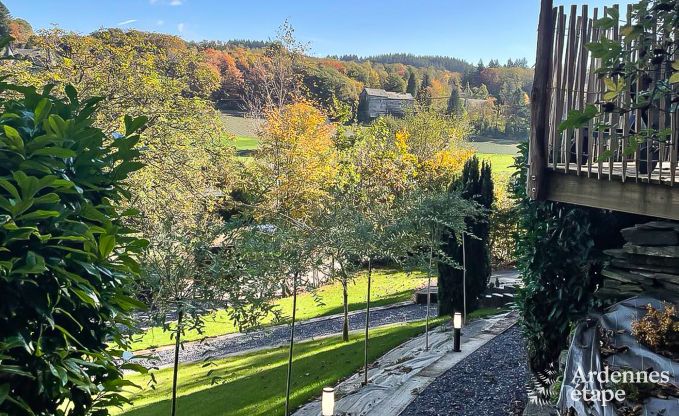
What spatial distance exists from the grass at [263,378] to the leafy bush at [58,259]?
389 centimetres

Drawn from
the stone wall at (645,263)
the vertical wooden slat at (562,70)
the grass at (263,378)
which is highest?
the vertical wooden slat at (562,70)

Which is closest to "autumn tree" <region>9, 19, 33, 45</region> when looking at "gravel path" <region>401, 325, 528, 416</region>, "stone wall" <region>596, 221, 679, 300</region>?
"gravel path" <region>401, 325, 528, 416</region>

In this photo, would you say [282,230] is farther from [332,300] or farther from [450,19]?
[450,19]

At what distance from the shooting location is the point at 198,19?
2016 cm

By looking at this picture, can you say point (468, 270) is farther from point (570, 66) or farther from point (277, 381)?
point (570, 66)

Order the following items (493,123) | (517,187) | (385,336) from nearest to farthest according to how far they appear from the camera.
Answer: (517,187) → (385,336) → (493,123)

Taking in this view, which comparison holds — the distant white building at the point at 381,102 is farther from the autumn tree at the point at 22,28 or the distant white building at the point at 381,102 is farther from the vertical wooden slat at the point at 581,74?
the vertical wooden slat at the point at 581,74

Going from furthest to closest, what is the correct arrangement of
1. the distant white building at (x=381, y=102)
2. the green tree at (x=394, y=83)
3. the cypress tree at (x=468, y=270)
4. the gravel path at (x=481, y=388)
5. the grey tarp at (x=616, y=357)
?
the green tree at (x=394, y=83), the distant white building at (x=381, y=102), the cypress tree at (x=468, y=270), the gravel path at (x=481, y=388), the grey tarp at (x=616, y=357)

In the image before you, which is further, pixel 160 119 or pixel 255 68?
pixel 255 68

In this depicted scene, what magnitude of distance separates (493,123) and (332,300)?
2316 cm

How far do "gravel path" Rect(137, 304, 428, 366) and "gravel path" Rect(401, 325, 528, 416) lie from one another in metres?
4.50

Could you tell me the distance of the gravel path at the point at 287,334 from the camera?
9.80 metres

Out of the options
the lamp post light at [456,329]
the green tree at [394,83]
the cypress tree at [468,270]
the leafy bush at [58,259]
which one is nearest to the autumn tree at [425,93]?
the green tree at [394,83]

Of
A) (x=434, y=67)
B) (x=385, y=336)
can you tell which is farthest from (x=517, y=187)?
(x=434, y=67)
